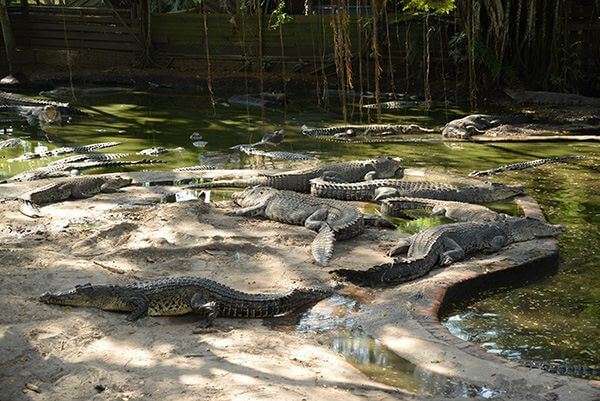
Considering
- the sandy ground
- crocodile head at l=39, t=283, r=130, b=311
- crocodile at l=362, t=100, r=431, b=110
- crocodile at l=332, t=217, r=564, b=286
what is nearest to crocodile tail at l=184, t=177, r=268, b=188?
the sandy ground

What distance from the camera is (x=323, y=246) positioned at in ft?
21.7

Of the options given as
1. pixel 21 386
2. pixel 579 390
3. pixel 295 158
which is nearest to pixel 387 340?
pixel 579 390

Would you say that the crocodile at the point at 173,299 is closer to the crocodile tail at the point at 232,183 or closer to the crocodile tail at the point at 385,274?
the crocodile tail at the point at 385,274

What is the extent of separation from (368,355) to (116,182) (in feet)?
17.3

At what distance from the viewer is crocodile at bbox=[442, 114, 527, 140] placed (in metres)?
13.1

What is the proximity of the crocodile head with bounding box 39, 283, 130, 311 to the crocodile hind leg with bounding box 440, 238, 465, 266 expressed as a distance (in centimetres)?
275

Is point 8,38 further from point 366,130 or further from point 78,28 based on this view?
point 366,130

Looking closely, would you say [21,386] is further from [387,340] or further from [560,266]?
[560,266]

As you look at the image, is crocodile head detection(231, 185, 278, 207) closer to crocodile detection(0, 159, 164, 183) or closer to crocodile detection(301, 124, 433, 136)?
crocodile detection(0, 159, 164, 183)

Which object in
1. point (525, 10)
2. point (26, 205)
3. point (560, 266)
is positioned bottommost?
point (560, 266)

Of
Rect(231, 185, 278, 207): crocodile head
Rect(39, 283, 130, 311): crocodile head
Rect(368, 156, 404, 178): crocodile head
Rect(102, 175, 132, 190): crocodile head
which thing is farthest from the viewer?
Rect(368, 156, 404, 178): crocodile head

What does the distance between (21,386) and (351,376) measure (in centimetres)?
179

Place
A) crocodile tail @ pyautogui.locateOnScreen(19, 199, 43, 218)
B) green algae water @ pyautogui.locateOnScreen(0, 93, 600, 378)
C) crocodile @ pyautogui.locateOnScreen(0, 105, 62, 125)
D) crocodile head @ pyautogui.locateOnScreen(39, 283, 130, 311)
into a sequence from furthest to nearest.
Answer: crocodile @ pyautogui.locateOnScreen(0, 105, 62, 125) → crocodile tail @ pyautogui.locateOnScreen(19, 199, 43, 218) → green algae water @ pyautogui.locateOnScreen(0, 93, 600, 378) → crocodile head @ pyautogui.locateOnScreen(39, 283, 130, 311)

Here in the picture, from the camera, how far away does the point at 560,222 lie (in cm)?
795
